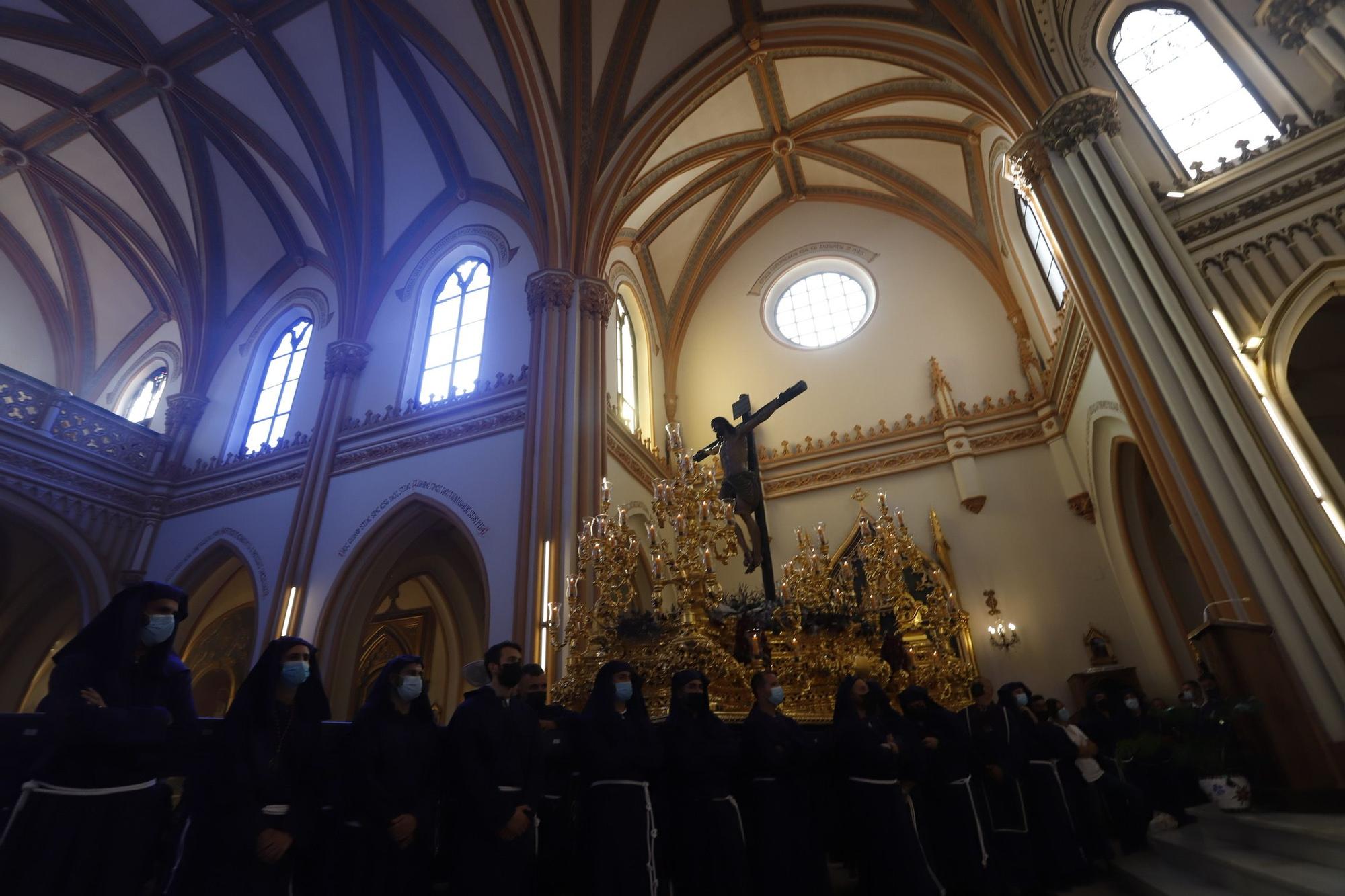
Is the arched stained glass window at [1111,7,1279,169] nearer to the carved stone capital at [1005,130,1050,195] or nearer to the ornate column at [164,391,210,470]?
the carved stone capital at [1005,130,1050,195]

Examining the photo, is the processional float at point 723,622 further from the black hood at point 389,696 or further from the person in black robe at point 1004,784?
the black hood at point 389,696

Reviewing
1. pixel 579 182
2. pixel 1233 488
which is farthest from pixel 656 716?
pixel 579 182

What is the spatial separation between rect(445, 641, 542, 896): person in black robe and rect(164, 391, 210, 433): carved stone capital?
11.4m

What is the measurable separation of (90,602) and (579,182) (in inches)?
358

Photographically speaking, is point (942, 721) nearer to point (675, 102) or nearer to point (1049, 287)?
point (1049, 287)

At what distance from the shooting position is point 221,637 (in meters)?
12.8

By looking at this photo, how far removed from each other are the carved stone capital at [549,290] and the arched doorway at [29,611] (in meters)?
8.22

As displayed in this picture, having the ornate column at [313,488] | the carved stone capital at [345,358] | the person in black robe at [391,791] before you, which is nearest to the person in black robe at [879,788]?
the person in black robe at [391,791]

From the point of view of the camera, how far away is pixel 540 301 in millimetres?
9273

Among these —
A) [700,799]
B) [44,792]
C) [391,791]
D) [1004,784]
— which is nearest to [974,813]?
[1004,784]

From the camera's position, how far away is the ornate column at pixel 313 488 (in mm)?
8914

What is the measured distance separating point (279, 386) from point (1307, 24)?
46.5 feet

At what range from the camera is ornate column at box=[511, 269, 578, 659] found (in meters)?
7.34

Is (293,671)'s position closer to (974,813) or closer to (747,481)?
(974,813)
